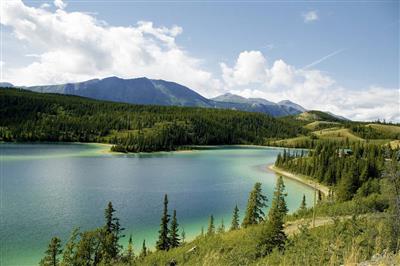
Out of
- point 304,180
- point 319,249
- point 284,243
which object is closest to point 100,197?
point 284,243

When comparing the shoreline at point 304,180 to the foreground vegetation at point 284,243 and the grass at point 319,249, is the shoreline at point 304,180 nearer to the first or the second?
the foreground vegetation at point 284,243

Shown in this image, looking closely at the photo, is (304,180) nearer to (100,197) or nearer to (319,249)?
(100,197)

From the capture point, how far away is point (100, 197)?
194 feet

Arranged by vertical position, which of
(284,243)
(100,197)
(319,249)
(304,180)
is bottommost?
(304,180)

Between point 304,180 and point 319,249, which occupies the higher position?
point 319,249

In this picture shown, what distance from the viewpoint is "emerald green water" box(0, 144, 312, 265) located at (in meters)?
38.4

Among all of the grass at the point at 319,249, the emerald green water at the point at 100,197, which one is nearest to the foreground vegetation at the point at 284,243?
the grass at the point at 319,249

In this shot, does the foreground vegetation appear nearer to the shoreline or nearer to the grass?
the grass

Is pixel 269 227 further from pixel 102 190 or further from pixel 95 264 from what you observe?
pixel 102 190

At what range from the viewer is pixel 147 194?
63500 millimetres

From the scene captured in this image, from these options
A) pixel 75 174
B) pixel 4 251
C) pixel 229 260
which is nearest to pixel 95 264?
pixel 4 251

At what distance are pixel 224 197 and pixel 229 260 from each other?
5431 cm

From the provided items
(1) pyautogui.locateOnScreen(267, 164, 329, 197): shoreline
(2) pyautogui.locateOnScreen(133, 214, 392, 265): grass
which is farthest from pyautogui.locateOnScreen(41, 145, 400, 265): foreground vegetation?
(1) pyautogui.locateOnScreen(267, 164, 329, 197): shoreline

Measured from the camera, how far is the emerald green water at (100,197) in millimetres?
38406
